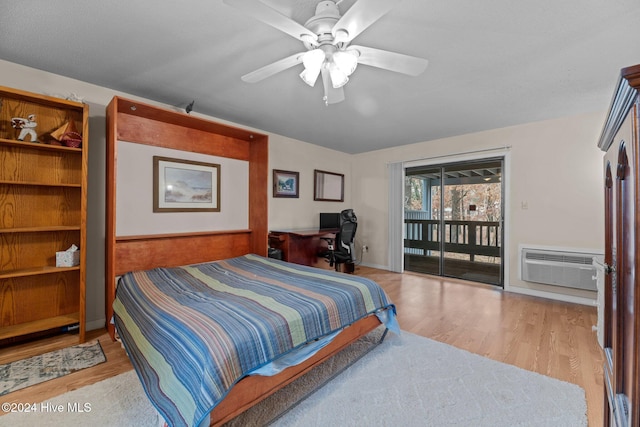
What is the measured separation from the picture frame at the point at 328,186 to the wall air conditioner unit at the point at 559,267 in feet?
10.4

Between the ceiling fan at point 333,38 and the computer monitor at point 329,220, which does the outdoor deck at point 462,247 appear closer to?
the computer monitor at point 329,220

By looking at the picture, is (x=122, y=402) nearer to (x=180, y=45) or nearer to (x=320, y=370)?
Answer: (x=320, y=370)

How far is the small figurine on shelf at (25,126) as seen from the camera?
226 centimetres

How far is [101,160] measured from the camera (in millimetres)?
2764

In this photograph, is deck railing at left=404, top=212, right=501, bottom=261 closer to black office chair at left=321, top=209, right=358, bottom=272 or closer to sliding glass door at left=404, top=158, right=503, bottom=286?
sliding glass door at left=404, top=158, right=503, bottom=286

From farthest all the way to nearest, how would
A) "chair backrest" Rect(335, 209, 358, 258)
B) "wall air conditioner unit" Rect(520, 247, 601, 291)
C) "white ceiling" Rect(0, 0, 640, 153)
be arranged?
"chair backrest" Rect(335, 209, 358, 258), "wall air conditioner unit" Rect(520, 247, 601, 291), "white ceiling" Rect(0, 0, 640, 153)

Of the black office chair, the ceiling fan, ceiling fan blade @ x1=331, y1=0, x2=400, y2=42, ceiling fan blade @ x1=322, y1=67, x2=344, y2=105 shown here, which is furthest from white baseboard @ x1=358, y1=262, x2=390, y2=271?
ceiling fan blade @ x1=331, y1=0, x2=400, y2=42

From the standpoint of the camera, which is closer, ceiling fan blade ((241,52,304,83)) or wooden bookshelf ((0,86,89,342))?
ceiling fan blade ((241,52,304,83))

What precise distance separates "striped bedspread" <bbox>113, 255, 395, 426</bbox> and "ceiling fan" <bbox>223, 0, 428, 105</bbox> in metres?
1.54

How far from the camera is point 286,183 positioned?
4.68 m

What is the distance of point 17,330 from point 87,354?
0.62 meters

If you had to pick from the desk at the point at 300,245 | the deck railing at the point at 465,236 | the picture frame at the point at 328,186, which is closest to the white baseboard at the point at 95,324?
the desk at the point at 300,245

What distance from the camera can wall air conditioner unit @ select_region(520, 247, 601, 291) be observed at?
332 cm

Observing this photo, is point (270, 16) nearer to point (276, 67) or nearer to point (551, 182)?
point (276, 67)
